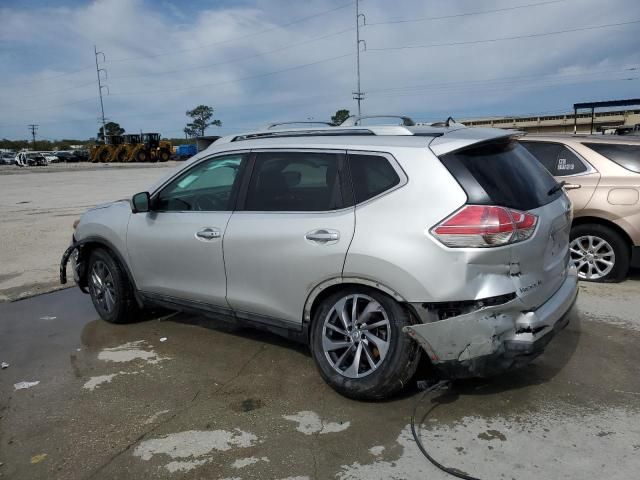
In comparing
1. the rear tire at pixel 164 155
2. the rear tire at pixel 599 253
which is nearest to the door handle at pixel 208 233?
the rear tire at pixel 599 253

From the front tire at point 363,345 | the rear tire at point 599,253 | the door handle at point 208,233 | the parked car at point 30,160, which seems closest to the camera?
the front tire at point 363,345

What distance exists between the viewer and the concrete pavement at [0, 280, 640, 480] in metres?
2.79

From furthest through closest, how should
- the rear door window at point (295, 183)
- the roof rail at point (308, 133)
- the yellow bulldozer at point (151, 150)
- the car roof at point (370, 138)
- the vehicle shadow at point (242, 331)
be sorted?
1. the yellow bulldozer at point (151, 150)
2. the vehicle shadow at point (242, 331)
3. the roof rail at point (308, 133)
4. the rear door window at point (295, 183)
5. the car roof at point (370, 138)

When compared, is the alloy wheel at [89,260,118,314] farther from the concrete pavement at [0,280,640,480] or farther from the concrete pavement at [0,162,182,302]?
the concrete pavement at [0,162,182,302]

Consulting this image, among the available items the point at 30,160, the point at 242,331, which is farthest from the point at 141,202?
the point at 30,160

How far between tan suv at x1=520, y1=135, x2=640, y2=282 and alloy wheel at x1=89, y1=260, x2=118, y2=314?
485cm

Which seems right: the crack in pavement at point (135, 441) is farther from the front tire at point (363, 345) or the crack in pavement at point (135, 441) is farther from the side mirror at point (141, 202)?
the side mirror at point (141, 202)

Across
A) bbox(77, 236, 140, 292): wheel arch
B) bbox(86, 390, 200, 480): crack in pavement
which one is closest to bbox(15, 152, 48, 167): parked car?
bbox(77, 236, 140, 292): wheel arch

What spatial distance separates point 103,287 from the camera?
5.12m

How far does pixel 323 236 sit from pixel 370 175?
483mm

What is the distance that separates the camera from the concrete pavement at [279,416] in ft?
9.15

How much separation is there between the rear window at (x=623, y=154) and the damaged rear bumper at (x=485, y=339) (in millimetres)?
3493

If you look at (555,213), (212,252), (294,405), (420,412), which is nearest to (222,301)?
(212,252)

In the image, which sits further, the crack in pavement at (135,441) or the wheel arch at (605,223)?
the wheel arch at (605,223)
